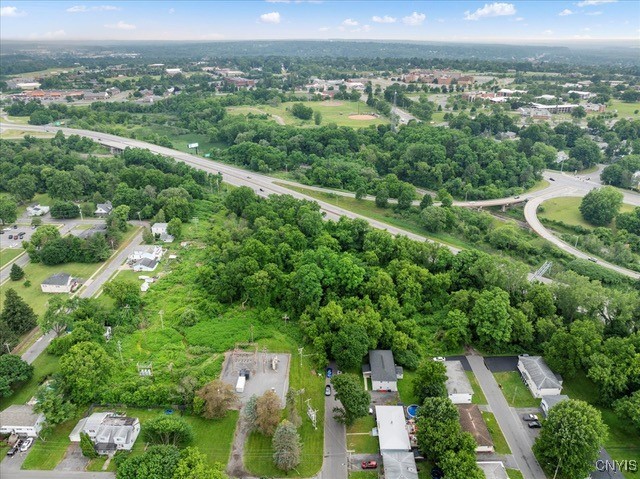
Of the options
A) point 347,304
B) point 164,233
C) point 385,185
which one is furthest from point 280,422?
point 385,185

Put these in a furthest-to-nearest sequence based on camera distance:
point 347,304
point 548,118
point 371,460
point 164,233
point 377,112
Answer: point 377,112 → point 548,118 → point 164,233 → point 347,304 → point 371,460

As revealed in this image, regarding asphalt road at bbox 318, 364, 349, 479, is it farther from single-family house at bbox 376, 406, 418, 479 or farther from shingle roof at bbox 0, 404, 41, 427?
shingle roof at bbox 0, 404, 41, 427

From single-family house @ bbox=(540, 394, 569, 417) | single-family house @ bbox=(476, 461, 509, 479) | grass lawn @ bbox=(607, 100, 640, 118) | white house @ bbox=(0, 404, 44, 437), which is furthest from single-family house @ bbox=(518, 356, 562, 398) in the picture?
grass lawn @ bbox=(607, 100, 640, 118)

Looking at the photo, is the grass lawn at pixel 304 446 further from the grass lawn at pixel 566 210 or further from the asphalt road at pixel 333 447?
the grass lawn at pixel 566 210

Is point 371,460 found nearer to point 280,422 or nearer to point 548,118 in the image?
point 280,422

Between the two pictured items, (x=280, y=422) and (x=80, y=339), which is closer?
(x=280, y=422)

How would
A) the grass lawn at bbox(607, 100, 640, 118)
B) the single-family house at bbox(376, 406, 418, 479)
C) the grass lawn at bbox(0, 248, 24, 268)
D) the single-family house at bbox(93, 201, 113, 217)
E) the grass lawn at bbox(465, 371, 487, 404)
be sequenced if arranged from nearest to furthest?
the single-family house at bbox(376, 406, 418, 479)
the grass lawn at bbox(465, 371, 487, 404)
the grass lawn at bbox(0, 248, 24, 268)
the single-family house at bbox(93, 201, 113, 217)
the grass lawn at bbox(607, 100, 640, 118)

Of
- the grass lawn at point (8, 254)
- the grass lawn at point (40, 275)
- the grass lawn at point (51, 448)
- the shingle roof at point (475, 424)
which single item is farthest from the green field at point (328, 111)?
the grass lawn at point (51, 448)

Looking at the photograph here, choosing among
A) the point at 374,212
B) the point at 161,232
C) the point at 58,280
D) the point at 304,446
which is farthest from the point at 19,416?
the point at 374,212
